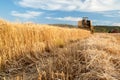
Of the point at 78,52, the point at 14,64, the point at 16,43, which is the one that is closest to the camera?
the point at 78,52

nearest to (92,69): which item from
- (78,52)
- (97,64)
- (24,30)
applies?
(97,64)

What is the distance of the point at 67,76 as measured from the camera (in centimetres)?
348

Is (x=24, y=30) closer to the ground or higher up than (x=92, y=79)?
higher up

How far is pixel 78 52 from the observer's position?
14.7 ft

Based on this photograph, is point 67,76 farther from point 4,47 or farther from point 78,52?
point 4,47

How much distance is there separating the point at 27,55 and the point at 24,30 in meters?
2.01

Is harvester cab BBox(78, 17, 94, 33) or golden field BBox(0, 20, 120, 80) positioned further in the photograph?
harvester cab BBox(78, 17, 94, 33)

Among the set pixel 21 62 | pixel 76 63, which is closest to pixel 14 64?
pixel 21 62

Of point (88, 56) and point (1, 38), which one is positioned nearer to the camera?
point (88, 56)

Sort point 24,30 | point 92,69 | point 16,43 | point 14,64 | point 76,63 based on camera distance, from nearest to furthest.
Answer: point 92,69
point 76,63
point 14,64
point 16,43
point 24,30

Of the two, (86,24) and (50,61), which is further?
(86,24)

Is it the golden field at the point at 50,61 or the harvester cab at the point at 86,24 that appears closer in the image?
the golden field at the point at 50,61

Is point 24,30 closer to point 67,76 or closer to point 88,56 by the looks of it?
point 88,56

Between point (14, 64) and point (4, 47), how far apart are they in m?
1.21
